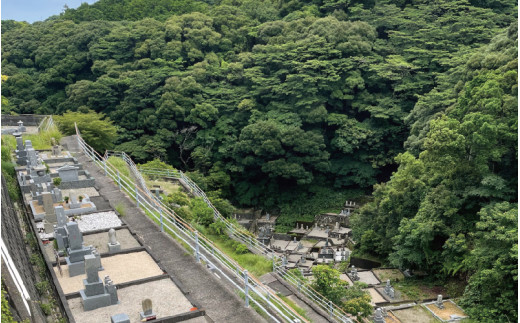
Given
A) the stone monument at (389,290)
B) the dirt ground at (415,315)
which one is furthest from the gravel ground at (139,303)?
the stone monument at (389,290)

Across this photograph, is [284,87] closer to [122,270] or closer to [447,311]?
[447,311]

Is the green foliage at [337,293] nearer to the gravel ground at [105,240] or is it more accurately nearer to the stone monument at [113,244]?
the gravel ground at [105,240]

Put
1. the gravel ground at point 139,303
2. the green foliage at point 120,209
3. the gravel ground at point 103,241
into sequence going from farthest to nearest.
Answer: the green foliage at point 120,209 < the gravel ground at point 103,241 < the gravel ground at point 139,303

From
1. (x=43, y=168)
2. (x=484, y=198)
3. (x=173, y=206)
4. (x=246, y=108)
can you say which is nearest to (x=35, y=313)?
(x=43, y=168)

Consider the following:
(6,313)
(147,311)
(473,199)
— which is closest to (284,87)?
(473,199)

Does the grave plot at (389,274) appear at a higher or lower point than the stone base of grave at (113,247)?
lower

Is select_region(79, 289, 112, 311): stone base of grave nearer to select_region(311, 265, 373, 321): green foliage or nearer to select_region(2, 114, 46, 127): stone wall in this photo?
select_region(311, 265, 373, 321): green foliage

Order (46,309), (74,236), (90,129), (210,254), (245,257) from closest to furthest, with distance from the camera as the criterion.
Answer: (46,309) < (74,236) < (210,254) < (245,257) < (90,129)
